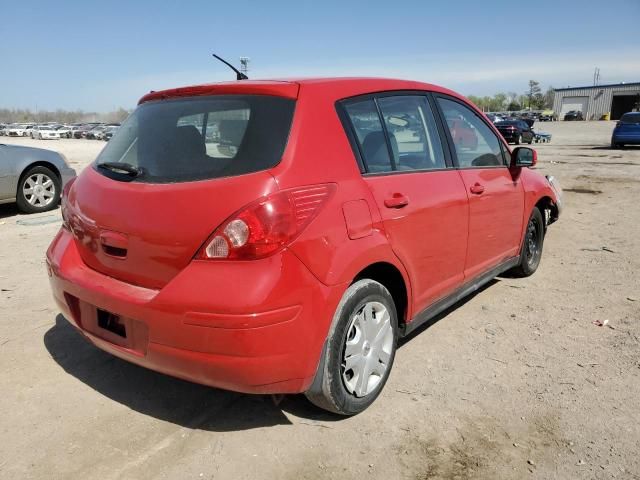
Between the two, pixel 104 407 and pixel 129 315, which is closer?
pixel 129 315

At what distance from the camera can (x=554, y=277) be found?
5145mm

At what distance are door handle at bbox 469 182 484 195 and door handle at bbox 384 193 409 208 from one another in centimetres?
90

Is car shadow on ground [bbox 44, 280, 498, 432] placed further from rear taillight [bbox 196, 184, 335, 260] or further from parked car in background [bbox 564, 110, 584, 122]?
parked car in background [bbox 564, 110, 584, 122]

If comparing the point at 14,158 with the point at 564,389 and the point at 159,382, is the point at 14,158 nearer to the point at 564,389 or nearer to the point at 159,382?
the point at 159,382

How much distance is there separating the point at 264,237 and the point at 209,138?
686 mm

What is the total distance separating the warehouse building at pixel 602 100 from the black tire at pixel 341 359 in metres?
85.2

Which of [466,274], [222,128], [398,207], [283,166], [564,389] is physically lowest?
[564,389]

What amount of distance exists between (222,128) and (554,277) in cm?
393

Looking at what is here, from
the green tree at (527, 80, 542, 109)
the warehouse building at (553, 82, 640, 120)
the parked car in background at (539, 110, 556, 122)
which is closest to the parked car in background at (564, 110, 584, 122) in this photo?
the warehouse building at (553, 82, 640, 120)

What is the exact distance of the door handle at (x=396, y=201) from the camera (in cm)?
279

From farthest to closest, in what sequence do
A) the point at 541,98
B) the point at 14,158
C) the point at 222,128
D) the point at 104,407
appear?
the point at 541,98, the point at 14,158, the point at 104,407, the point at 222,128

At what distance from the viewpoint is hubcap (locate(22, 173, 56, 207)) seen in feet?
26.6

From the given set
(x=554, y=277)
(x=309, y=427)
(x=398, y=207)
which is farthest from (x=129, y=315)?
(x=554, y=277)

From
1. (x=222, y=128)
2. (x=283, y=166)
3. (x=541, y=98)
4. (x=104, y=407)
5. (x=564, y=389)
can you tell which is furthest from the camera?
(x=541, y=98)
